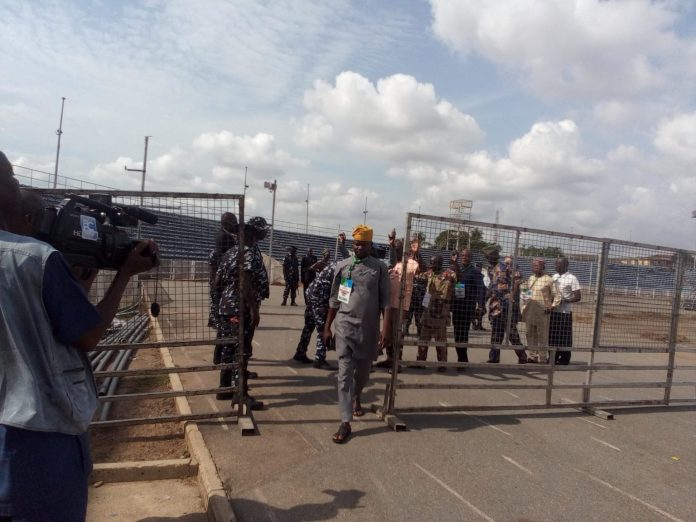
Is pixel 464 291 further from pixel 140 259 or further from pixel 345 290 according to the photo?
pixel 140 259

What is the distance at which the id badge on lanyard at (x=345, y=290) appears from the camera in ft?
16.7

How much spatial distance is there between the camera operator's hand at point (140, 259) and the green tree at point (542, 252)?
4661mm

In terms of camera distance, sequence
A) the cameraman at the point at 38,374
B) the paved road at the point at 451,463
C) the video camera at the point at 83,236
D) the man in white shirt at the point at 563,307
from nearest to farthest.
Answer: the cameraman at the point at 38,374, the video camera at the point at 83,236, the paved road at the point at 451,463, the man in white shirt at the point at 563,307

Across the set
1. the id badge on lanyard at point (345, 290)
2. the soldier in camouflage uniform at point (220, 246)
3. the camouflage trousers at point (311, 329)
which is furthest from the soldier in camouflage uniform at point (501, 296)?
the soldier in camouflage uniform at point (220, 246)

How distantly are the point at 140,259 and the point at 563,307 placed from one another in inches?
242

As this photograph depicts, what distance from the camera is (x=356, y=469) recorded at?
169 inches

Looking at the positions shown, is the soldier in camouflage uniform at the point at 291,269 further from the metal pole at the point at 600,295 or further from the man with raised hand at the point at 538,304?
the metal pole at the point at 600,295

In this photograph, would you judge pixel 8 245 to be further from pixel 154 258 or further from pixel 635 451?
pixel 635 451

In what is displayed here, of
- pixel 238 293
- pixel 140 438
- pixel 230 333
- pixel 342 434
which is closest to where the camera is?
pixel 140 438

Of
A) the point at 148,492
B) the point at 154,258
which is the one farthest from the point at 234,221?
the point at 154,258

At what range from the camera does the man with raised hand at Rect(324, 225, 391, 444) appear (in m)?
4.95

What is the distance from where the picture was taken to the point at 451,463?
14.9ft

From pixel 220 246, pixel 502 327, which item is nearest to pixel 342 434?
pixel 220 246

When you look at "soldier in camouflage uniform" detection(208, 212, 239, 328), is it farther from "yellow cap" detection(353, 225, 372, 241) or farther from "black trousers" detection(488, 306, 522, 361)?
"black trousers" detection(488, 306, 522, 361)
